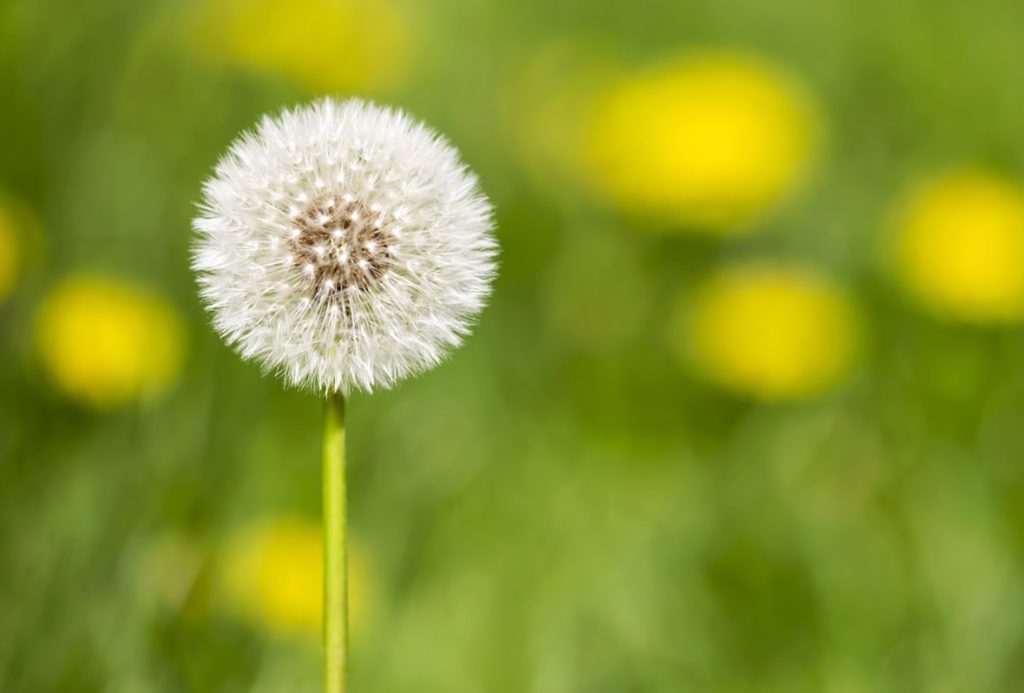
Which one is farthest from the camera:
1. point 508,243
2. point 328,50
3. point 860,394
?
point 328,50

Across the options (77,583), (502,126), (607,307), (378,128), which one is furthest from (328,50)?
(378,128)

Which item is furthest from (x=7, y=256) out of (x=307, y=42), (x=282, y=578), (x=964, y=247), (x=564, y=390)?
(x=964, y=247)

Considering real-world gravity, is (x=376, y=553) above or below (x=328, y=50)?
below

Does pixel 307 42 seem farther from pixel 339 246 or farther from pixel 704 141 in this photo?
pixel 339 246

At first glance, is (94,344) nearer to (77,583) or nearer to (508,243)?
(77,583)

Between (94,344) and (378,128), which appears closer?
(378,128)

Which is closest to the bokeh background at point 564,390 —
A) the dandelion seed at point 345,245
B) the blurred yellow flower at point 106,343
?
the blurred yellow flower at point 106,343

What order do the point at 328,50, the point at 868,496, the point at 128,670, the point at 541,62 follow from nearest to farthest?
the point at 128,670
the point at 868,496
the point at 328,50
the point at 541,62
